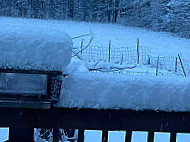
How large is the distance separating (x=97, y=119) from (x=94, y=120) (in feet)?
0.04

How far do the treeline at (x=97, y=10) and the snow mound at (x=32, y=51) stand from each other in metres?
27.3

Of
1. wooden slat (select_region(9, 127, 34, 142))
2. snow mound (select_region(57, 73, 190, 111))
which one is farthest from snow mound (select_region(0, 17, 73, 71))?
wooden slat (select_region(9, 127, 34, 142))

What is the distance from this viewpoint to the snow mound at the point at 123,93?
1184 millimetres

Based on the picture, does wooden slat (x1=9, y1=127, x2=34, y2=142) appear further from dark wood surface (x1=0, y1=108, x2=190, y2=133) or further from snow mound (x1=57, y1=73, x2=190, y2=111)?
snow mound (x1=57, y1=73, x2=190, y2=111)

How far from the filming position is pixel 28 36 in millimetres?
1068

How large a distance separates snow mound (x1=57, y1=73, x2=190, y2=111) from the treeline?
1066 inches

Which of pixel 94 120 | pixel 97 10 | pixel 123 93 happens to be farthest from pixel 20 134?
pixel 97 10

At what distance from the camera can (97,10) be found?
3681 cm

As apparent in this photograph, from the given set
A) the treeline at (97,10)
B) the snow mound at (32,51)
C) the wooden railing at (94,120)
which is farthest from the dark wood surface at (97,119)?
the treeline at (97,10)

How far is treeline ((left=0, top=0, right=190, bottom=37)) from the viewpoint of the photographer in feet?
94.8

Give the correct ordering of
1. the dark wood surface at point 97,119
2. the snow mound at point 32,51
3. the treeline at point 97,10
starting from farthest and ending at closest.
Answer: the treeline at point 97,10 < the dark wood surface at point 97,119 < the snow mound at point 32,51

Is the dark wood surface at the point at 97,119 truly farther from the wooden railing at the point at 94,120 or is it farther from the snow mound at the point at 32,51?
the snow mound at the point at 32,51

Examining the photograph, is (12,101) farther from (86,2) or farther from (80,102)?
(86,2)

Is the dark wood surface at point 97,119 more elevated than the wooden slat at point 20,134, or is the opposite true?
the dark wood surface at point 97,119
